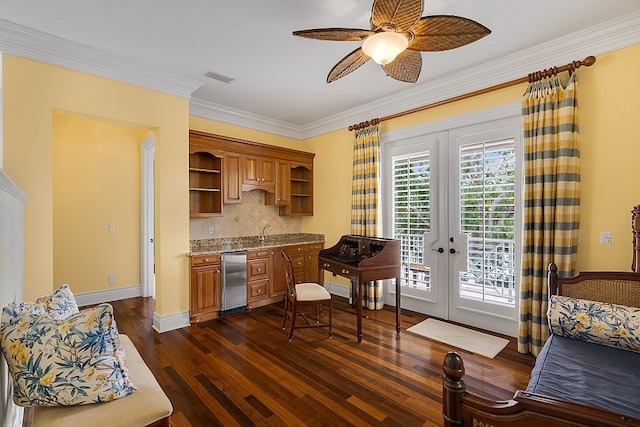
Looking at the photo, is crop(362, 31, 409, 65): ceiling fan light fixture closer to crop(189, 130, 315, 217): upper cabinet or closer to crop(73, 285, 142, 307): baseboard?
crop(189, 130, 315, 217): upper cabinet

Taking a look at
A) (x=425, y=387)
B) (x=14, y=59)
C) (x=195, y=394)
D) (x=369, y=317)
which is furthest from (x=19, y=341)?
(x=369, y=317)

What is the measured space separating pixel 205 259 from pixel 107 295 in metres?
2.04

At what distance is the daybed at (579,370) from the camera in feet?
2.77

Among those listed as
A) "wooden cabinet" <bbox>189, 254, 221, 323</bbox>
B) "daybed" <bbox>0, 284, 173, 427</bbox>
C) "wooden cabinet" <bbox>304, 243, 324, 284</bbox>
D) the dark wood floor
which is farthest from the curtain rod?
"daybed" <bbox>0, 284, 173, 427</bbox>

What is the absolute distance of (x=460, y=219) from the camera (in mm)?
3689

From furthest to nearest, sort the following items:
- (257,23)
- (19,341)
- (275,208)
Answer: (275,208)
(257,23)
(19,341)

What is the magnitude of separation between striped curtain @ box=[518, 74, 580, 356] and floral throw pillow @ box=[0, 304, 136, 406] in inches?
132

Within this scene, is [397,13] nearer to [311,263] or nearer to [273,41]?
[273,41]

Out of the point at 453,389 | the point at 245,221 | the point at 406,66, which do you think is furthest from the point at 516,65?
the point at 245,221

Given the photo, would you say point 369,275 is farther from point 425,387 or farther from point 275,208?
point 275,208

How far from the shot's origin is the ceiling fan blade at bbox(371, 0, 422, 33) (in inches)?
67.7

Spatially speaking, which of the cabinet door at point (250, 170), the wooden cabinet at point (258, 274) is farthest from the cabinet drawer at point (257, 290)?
the cabinet door at point (250, 170)

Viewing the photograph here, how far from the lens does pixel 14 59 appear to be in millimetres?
2666

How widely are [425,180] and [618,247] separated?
6.48 ft
